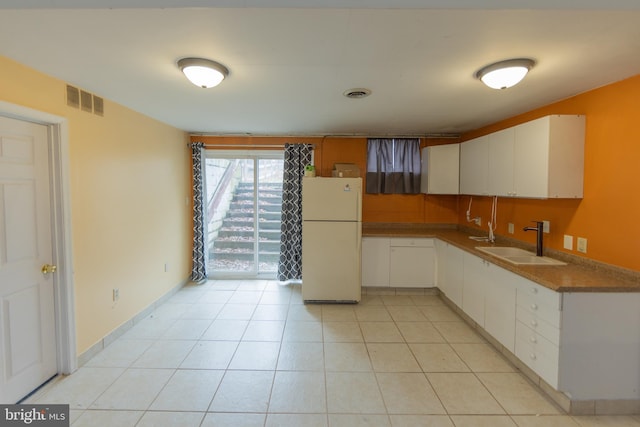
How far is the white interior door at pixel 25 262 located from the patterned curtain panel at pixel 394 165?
3731mm

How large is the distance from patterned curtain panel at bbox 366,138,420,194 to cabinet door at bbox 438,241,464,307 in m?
1.23

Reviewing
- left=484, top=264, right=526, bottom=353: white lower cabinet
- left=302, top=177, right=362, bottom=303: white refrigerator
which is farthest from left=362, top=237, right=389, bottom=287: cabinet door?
left=484, top=264, right=526, bottom=353: white lower cabinet

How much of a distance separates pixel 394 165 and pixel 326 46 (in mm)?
3046

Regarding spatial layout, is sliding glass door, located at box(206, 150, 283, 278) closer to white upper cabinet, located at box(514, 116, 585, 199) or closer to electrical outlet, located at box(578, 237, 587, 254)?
white upper cabinet, located at box(514, 116, 585, 199)

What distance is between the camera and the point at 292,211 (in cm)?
454

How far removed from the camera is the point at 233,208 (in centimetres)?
484

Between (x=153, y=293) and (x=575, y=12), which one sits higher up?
(x=575, y=12)

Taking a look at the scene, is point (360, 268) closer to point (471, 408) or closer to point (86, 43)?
point (471, 408)

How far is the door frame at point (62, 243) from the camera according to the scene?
7.41ft

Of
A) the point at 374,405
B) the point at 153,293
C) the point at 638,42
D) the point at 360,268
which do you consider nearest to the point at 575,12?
the point at 638,42

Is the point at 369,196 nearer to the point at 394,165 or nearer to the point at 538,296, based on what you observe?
the point at 394,165

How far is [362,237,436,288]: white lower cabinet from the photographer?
409 centimetres

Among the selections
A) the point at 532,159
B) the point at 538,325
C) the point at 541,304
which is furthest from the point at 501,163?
the point at 538,325

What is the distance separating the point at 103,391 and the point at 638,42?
4117mm
